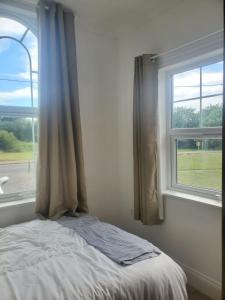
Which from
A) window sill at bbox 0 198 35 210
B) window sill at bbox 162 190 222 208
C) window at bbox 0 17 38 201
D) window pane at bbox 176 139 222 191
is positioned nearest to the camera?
window sill at bbox 162 190 222 208

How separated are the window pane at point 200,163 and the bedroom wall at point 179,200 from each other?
0.73 ft

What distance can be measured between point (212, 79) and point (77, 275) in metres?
1.85

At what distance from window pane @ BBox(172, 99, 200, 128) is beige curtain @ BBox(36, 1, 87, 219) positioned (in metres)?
0.98

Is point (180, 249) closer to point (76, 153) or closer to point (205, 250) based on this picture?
point (205, 250)

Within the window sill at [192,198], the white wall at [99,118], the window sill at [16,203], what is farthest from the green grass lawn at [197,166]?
the white wall at [99,118]

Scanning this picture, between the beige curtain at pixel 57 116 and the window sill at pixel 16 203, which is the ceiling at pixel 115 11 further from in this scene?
the window sill at pixel 16 203

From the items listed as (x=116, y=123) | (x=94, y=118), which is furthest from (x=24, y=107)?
(x=116, y=123)

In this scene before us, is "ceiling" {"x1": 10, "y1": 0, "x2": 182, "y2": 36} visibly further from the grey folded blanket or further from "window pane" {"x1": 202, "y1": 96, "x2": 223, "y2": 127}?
the grey folded blanket

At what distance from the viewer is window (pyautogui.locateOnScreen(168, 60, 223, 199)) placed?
2184mm

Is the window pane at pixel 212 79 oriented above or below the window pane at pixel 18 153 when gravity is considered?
above

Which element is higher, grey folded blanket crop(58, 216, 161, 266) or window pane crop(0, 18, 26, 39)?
window pane crop(0, 18, 26, 39)

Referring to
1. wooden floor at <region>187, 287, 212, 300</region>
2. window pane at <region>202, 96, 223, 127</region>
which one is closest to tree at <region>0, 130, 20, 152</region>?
window pane at <region>202, 96, 223, 127</region>

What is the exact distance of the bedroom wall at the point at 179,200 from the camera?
2102mm

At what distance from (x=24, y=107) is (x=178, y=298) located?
2.05 metres
